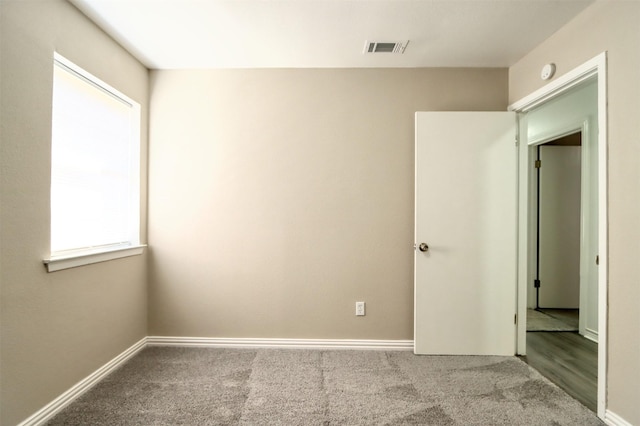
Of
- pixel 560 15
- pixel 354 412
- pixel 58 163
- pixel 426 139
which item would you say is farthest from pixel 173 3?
pixel 354 412

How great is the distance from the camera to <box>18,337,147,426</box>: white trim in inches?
68.0

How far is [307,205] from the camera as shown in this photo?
277cm

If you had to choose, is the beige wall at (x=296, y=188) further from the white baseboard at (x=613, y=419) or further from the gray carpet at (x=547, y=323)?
the gray carpet at (x=547, y=323)

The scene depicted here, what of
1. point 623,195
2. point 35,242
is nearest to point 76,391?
point 35,242

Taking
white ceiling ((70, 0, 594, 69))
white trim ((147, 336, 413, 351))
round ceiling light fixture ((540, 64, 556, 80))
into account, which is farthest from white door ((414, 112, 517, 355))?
white ceiling ((70, 0, 594, 69))

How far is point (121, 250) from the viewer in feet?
7.88

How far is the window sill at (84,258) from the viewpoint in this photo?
1794mm

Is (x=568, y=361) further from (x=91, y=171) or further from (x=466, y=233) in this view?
(x=91, y=171)

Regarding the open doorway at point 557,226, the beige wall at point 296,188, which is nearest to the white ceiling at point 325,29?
the beige wall at point 296,188

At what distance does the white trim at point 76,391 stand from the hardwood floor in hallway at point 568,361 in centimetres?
319

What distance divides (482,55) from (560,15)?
57 centimetres

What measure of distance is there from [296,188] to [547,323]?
3236 mm

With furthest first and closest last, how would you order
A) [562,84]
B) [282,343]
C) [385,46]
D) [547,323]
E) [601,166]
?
1. [547,323]
2. [282,343]
3. [385,46]
4. [562,84]
5. [601,166]

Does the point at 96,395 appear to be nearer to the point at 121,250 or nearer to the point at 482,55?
the point at 121,250
